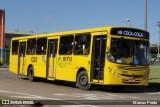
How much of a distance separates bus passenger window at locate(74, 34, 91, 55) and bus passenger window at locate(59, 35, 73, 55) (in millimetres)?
527

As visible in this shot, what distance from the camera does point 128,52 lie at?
21438 millimetres

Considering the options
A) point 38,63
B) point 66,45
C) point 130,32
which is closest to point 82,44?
point 66,45

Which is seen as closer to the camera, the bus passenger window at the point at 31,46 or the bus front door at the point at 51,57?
the bus front door at the point at 51,57

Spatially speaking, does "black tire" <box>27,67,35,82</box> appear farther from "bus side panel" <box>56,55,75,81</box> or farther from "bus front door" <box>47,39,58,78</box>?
"bus side panel" <box>56,55,75,81</box>

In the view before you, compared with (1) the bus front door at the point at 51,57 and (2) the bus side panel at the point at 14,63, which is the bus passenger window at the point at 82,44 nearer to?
(1) the bus front door at the point at 51,57

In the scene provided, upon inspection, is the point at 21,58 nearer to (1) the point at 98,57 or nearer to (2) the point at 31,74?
(2) the point at 31,74

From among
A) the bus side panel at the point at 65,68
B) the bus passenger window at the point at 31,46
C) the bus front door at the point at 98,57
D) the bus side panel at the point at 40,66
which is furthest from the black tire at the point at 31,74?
the bus front door at the point at 98,57

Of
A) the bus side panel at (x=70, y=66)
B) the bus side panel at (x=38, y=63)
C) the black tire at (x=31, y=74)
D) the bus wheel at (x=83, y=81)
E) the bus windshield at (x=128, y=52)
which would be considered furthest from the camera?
the black tire at (x=31, y=74)

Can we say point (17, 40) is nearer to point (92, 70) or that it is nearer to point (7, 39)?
point (92, 70)

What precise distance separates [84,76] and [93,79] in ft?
2.89

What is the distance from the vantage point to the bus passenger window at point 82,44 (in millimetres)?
22531

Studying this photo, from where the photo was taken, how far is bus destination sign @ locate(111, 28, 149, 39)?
21328 mm

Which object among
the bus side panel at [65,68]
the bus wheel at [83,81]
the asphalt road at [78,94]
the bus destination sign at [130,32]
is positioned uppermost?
the bus destination sign at [130,32]

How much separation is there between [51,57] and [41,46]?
1619 mm
